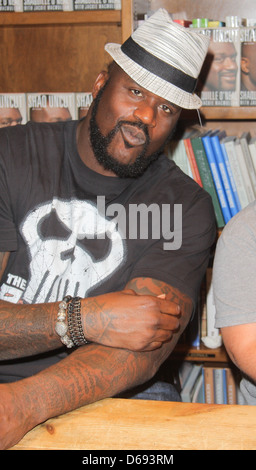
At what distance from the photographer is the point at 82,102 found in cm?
191

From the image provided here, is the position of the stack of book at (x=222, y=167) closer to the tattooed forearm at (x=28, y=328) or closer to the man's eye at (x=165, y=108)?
the man's eye at (x=165, y=108)

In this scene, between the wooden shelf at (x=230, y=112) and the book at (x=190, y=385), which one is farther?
the book at (x=190, y=385)

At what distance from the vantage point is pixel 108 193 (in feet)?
4.49

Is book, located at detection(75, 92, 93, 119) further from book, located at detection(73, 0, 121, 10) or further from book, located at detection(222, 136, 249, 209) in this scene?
book, located at detection(222, 136, 249, 209)

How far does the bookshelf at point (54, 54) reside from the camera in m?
2.04

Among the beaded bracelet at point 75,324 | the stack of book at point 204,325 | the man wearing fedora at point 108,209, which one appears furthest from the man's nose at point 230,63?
the beaded bracelet at point 75,324

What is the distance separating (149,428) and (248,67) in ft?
4.45

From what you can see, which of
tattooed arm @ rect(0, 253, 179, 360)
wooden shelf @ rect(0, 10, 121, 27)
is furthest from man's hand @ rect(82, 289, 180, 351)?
wooden shelf @ rect(0, 10, 121, 27)

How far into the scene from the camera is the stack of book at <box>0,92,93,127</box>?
1922 mm

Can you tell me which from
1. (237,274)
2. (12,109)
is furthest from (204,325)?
(12,109)

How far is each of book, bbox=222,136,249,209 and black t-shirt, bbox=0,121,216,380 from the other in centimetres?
49

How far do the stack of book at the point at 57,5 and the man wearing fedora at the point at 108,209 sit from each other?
506 mm

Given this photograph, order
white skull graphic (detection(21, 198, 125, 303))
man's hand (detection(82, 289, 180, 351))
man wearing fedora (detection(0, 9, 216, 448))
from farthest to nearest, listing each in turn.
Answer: white skull graphic (detection(21, 198, 125, 303))
man wearing fedora (detection(0, 9, 216, 448))
man's hand (detection(82, 289, 180, 351))

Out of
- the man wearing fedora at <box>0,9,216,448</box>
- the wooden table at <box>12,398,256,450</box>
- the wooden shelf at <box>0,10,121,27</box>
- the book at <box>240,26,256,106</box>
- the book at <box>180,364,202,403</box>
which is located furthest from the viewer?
the book at <box>180,364,202,403</box>
